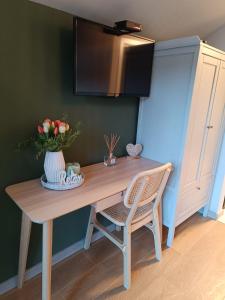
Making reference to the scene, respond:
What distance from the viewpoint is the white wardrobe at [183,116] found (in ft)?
5.56

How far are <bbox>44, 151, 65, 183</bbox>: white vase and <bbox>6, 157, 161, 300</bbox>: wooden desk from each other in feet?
0.29

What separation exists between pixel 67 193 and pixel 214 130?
5.33ft

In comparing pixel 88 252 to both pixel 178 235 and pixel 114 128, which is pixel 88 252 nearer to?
pixel 178 235

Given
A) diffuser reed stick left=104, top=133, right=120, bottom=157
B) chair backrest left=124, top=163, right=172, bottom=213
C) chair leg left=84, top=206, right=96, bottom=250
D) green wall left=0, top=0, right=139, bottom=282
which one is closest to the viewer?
green wall left=0, top=0, right=139, bottom=282

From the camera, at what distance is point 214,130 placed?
2.16 metres

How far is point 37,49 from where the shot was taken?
4.30 ft

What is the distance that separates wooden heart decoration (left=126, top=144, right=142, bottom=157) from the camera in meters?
2.06

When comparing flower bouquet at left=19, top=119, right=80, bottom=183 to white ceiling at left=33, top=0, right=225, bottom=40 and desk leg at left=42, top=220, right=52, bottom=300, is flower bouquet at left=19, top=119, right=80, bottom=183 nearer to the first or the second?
desk leg at left=42, top=220, right=52, bottom=300

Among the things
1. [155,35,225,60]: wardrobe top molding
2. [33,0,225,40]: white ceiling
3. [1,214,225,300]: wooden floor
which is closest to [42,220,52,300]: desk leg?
[1,214,225,300]: wooden floor

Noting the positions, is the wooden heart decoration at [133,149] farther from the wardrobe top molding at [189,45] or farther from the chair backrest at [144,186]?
the wardrobe top molding at [189,45]

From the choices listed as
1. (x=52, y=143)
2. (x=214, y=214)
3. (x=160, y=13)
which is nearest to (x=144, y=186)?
(x=52, y=143)

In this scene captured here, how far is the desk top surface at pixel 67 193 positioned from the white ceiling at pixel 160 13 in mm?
1123

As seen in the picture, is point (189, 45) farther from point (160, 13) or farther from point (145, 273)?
point (145, 273)

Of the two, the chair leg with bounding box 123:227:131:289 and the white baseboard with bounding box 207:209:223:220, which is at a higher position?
the chair leg with bounding box 123:227:131:289
